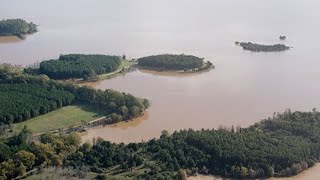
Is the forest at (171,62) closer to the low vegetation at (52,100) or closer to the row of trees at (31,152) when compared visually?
the low vegetation at (52,100)

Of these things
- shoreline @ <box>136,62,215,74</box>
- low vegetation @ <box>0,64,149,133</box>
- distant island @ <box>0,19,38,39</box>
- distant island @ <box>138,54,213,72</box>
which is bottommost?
low vegetation @ <box>0,64,149,133</box>

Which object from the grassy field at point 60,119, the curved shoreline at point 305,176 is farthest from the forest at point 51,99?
the curved shoreline at point 305,176

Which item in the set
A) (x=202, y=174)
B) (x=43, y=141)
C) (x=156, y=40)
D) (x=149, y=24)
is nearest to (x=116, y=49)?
(x=156, y=40)

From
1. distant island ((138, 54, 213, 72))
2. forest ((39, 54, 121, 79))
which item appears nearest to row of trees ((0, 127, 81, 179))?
forest ((39, 54, 121, 79))

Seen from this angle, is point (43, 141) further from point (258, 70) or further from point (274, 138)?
point (258, 70)

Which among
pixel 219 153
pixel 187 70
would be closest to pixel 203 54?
pixel 187 70

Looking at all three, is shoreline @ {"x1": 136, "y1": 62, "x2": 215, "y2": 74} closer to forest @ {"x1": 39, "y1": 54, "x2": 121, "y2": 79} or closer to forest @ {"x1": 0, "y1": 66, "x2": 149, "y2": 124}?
forest @ {"x1": 39, "y1": 54, "x2": 121, "y2": 79}
